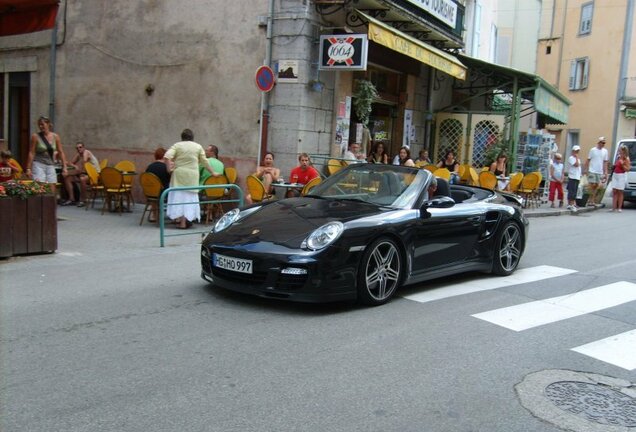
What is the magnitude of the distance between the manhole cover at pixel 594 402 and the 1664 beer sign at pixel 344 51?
360 inches

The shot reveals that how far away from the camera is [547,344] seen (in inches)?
203

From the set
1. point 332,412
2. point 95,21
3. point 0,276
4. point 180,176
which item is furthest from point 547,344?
point 95,21

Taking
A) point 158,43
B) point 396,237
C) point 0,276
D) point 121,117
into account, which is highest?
point 158,43

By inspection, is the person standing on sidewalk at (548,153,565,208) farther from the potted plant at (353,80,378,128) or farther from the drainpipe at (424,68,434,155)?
the potted plant at (353,80,378,128)

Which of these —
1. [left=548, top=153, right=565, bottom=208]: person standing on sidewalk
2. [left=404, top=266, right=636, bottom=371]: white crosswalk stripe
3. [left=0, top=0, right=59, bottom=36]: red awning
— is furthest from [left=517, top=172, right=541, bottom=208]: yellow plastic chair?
[left=0, top=0, right=59, bottom=36]: red awning

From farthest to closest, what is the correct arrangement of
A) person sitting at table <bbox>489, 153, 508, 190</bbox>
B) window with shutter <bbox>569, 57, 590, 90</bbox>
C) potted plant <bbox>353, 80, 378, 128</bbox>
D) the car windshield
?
window with shutter <bbox>569, 57, 590, 90</bbox>
person sitting at table <bbox>489, 153, 508, 190</bbox>
potted plant <bbox>353, 80, 378, 128</bbox>
the car windshield

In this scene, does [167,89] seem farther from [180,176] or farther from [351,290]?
[351,290]

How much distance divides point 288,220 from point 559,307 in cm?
300

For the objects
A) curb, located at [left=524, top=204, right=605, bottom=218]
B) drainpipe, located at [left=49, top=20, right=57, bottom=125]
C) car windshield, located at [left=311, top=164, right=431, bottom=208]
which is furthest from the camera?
drainpipe, located at [left=49, top=20, right=57, bottom=125]

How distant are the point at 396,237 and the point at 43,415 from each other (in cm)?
370

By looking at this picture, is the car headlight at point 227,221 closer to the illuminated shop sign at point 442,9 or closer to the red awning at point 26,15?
the red awning at point 26,15

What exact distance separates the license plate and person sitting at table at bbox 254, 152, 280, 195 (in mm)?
5973

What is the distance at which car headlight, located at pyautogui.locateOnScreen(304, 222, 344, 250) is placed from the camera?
219 inches

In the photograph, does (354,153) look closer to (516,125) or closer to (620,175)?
(516,125)
